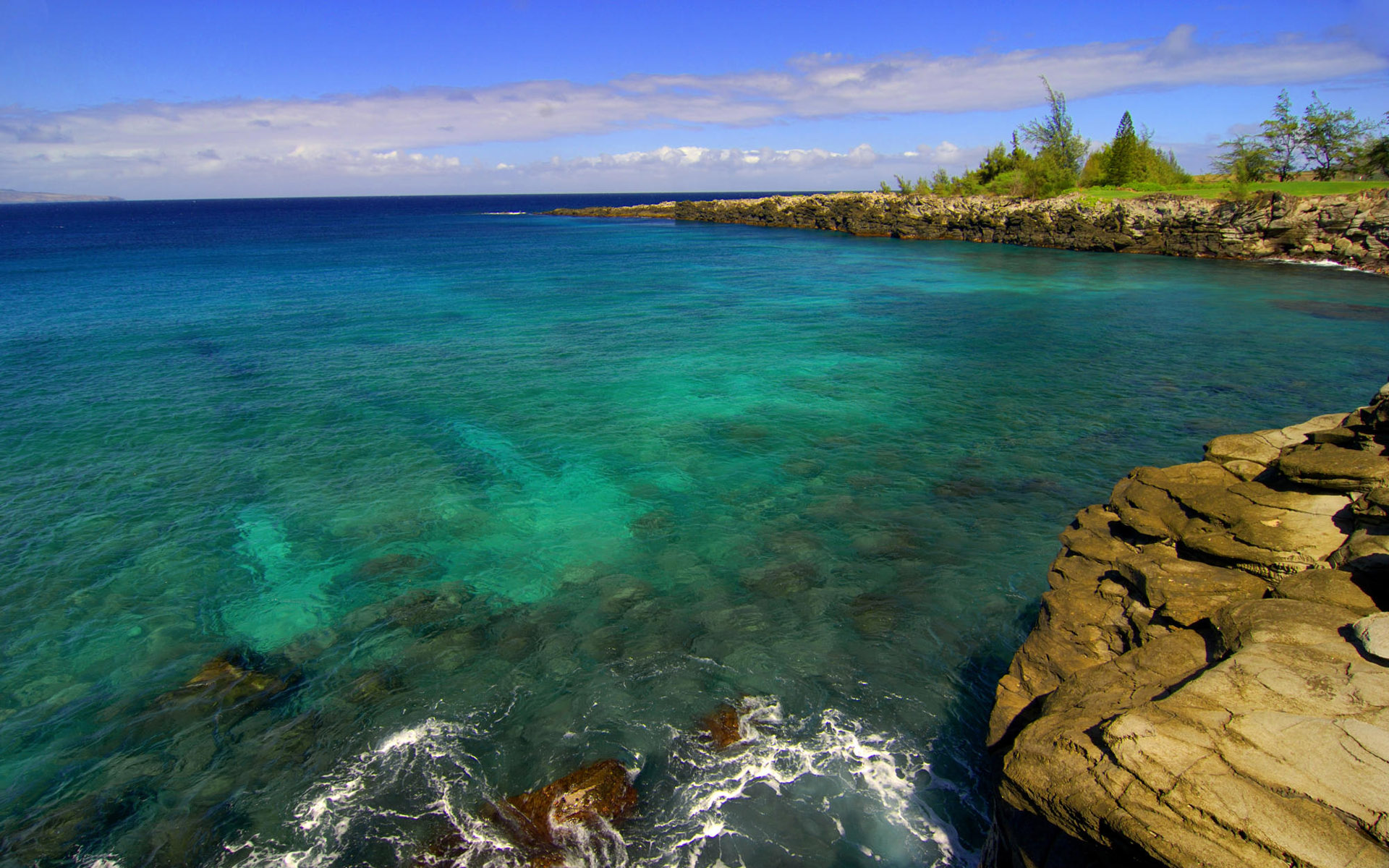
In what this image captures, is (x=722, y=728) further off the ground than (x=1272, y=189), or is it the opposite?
(x=1272, y=189)

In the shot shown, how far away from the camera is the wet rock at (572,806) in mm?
7793

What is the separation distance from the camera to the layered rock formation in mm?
4824

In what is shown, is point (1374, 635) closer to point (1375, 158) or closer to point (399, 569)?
point (399, 569)

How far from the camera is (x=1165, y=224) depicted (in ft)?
184

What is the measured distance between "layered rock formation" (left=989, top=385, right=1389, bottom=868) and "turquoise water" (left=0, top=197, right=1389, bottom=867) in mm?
1728

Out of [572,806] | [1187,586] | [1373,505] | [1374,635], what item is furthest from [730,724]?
[1373,505]

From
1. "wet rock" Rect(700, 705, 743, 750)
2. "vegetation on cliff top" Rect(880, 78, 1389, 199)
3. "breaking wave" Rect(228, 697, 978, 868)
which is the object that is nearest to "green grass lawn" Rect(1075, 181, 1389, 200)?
"vegetation on cliff top" Rect(880, 78, 1389, 199)

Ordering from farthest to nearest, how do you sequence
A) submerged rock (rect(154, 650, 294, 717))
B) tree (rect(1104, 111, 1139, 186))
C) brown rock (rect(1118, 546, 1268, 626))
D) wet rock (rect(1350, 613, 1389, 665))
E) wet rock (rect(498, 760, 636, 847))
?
1. tree (rect(1104, 111, 1139, 186))
2. submerged rock (rect(154, 650, 294, 717))
3. brown rock (rect(1118, 546, 1268, 626))
4. wet rock (rect(498, 760, 636, 847))
5. wet rock (rect(1350, 613, 1389, 665))

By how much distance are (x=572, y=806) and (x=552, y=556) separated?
19.5 ft

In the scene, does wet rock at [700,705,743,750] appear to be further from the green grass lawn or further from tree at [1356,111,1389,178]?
tree at [1356,111,1389,178]

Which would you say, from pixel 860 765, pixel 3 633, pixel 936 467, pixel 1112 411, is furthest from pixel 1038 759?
pixel 1112 411

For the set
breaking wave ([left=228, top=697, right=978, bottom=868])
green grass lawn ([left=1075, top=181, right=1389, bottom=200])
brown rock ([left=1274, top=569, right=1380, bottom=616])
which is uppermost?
green grass lawn ([left=1075, top=181, right=1389, bottom=200])

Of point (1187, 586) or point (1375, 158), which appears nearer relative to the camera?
point (1187, 586)

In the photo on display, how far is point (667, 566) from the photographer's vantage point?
1301cm
